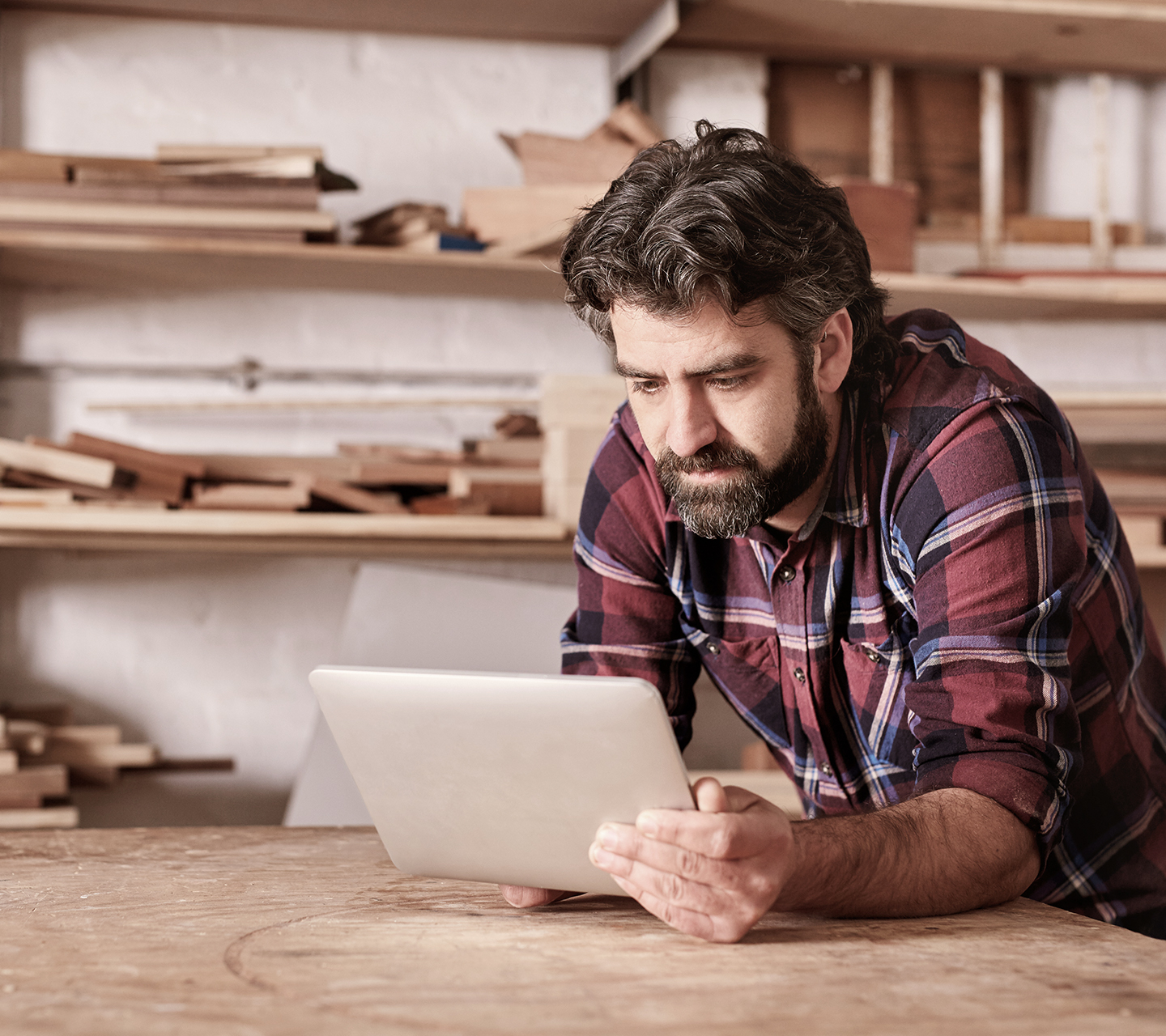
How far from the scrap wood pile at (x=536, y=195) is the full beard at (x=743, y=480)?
101 centimetres

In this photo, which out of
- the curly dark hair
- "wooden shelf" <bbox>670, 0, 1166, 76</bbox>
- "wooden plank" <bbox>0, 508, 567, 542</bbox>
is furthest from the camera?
"wooden shelf" <bbox>670, 0, 1166, 76</bbox>

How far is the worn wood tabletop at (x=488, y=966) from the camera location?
0.73 metres

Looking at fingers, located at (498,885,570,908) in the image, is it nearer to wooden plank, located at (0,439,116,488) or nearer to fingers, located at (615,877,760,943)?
fingers, located at (615,877,760,943)

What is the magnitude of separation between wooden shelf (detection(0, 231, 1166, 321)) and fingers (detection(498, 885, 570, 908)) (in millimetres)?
1359

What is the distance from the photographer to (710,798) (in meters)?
0.90

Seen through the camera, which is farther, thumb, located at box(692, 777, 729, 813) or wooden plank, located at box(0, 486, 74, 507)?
wooden plank, located at box(0, 486, 74, 507)

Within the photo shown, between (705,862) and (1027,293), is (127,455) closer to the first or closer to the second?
(705,862)

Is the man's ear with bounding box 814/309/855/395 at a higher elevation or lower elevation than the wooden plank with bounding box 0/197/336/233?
lower

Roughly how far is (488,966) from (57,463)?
1483mm

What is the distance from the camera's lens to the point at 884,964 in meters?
0.85

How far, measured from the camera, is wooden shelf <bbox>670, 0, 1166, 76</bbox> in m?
2.30

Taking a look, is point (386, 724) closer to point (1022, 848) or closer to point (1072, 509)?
point (1022, 848)

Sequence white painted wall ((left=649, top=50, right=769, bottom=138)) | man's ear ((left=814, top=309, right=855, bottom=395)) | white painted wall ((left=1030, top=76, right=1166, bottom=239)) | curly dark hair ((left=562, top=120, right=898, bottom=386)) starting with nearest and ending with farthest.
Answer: curly dark hair ((left=562, top=120, right=898, bottom=386))
man's ear ((left=814, top=309, right=855, bottom=395))
white painted wall ((left=649, top=50, right=769, bottom=138))
white painted wall ((left=1030, top=76, right=1166, bottom=239))

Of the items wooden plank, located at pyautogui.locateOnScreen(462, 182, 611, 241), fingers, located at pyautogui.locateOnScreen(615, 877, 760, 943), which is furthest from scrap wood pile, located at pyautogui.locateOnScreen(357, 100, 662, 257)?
fingers, located at pyautogui.locateOnScreen(615, 877, 760, 943)
